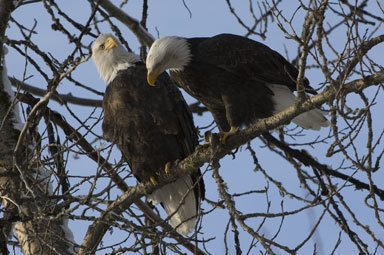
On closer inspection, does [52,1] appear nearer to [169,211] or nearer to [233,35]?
[233,35]

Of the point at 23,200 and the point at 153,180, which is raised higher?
the point at 153,180

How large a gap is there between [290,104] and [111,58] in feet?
4.96

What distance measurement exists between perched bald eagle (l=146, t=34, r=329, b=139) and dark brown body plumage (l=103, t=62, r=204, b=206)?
0.70ft

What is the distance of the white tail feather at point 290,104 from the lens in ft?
17.0

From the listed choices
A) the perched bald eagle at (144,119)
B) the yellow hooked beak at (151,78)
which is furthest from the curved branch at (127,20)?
the yellow hooked beak at (151,78)

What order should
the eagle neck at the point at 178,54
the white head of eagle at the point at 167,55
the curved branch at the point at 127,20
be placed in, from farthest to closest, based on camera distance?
the curved branch at the point at 127,20 < the eagle neck at the point at 178,54 < the white head of eagle at the point at 167,55

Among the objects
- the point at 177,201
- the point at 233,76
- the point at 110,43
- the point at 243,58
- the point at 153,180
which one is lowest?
the point at 153,180

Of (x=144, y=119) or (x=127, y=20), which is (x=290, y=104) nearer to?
(x=144, y=119)

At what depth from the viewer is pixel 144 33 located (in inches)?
226

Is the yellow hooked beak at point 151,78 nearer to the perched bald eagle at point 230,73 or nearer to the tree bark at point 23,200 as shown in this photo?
the perched bald eagle at point 230,73

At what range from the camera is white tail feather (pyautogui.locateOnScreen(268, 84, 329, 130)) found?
5188 mm

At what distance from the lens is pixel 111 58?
16.7 feet

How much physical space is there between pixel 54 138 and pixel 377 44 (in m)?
2.48

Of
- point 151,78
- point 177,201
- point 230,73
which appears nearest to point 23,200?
point 151,78
